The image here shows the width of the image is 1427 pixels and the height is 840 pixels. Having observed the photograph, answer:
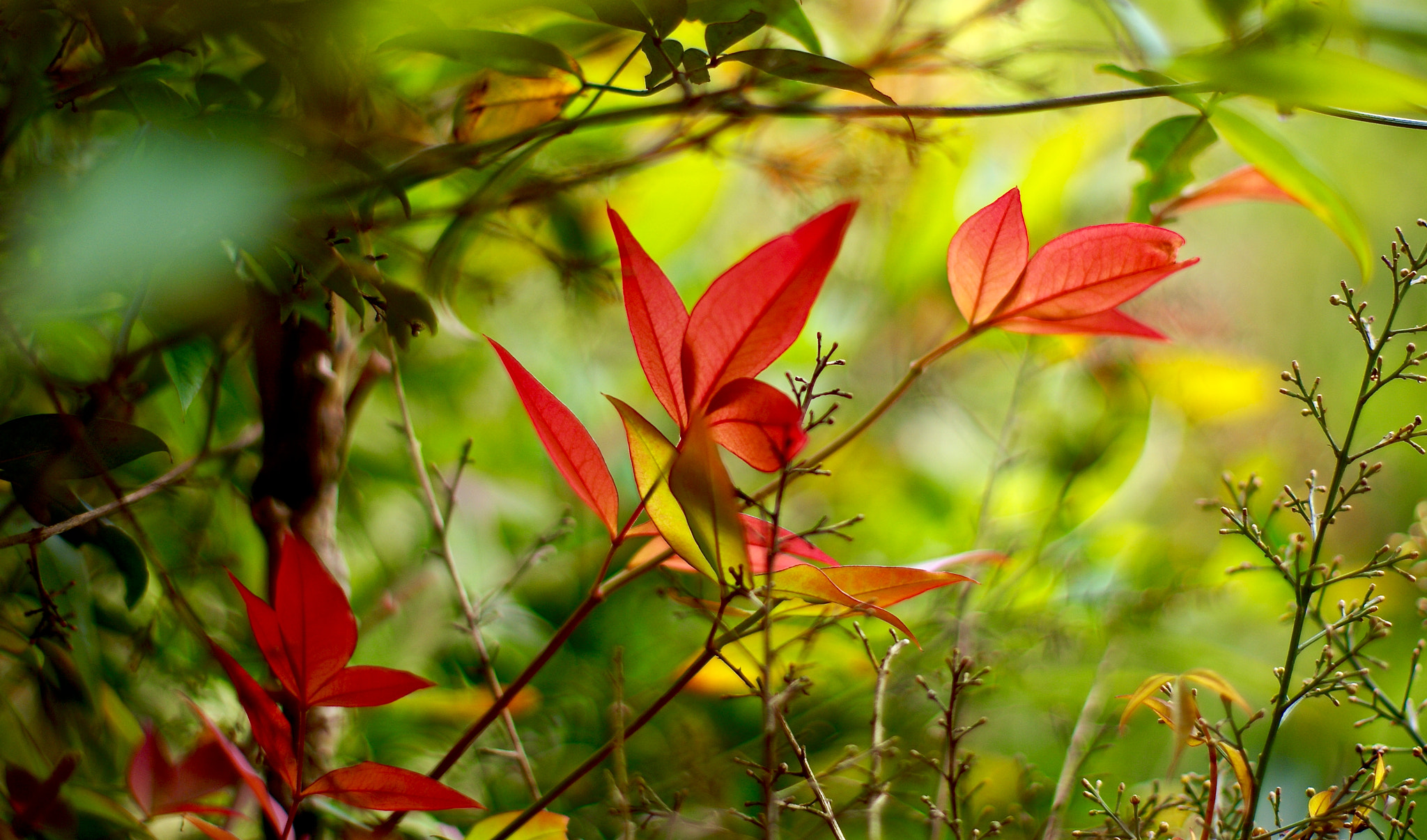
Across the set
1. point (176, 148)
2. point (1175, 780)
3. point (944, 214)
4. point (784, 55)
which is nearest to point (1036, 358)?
point (944, 214)

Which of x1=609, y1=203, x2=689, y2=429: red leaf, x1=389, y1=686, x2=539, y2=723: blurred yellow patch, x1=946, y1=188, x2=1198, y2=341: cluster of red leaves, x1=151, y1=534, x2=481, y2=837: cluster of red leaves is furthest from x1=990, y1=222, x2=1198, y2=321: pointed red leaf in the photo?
x1=389, y1=686, x2=539, y2=723: blurred yellow patch

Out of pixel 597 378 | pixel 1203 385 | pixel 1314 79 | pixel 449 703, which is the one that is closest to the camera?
pixel 1314 79

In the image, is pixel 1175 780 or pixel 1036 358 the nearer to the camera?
pixel 1175 780

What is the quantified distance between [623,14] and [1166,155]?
0.22 m

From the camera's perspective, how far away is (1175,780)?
431mm

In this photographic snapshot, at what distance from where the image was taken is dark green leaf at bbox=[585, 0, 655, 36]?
24 cm

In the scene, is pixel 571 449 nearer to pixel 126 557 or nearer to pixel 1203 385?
pixel 126 557

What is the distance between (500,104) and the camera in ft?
1.11

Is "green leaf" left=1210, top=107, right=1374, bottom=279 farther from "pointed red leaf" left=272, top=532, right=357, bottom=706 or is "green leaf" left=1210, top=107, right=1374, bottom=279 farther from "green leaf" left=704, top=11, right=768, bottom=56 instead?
"pointed red leaf" left=272, top=532, right=357, bottom=706

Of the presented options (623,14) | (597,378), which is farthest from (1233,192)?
(597,378)

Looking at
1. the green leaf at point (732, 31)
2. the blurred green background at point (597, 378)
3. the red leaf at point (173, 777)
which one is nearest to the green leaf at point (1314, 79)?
the blurred green background at point (597, 378)

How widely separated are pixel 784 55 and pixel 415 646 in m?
0.39

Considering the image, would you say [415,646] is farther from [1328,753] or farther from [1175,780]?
[1328,753]

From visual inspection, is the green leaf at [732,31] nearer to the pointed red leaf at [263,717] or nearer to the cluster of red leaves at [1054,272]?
the cluster of red leaves at [1054,272]
